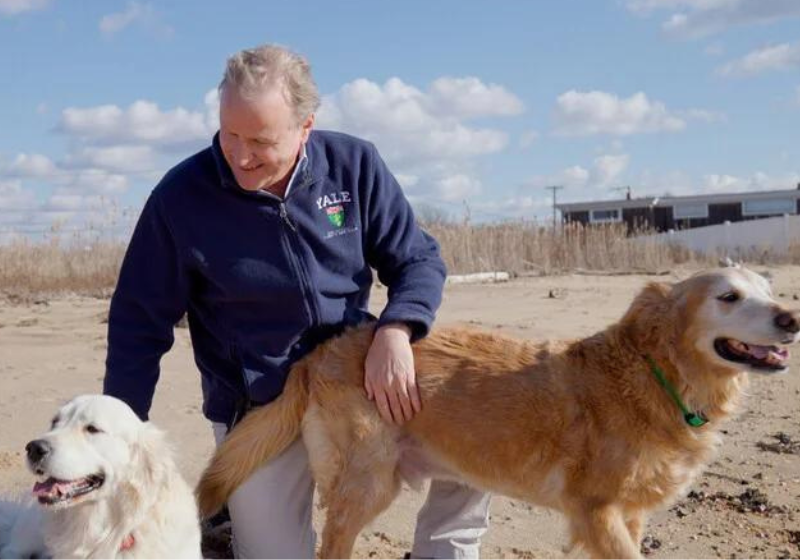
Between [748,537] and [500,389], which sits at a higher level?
[500,389]

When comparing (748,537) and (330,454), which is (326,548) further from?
(748,537)

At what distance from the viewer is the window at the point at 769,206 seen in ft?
161

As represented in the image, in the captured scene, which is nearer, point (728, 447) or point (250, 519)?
point (250, 519)

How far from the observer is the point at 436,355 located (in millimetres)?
4324

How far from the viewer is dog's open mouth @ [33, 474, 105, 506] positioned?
3.27 m

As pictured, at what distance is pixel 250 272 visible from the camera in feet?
13.9

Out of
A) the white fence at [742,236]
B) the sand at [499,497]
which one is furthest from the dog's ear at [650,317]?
the white fence at [742,236]

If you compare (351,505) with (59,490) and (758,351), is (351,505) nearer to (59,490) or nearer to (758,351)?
(59,490)

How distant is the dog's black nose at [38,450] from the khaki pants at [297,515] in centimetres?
123

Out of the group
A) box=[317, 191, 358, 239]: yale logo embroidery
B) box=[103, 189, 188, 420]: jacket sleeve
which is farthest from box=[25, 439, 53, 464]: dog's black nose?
box=[317, 191, 358, 239]: yale logo embroidery

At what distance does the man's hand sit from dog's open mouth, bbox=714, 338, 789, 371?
1.30m

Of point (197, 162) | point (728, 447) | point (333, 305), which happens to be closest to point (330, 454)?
point (333, 305)

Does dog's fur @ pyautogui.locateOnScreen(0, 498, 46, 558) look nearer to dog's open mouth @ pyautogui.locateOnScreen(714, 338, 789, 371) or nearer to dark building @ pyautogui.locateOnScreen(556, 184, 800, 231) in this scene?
dog's open mouth @ pyautogui.locateOnScreen(714, 338, 789, 371)

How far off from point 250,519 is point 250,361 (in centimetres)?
69
